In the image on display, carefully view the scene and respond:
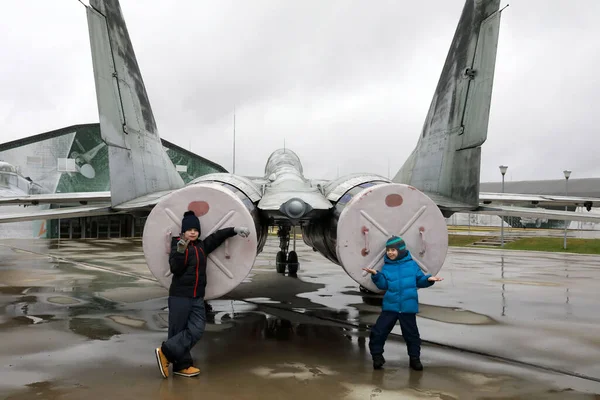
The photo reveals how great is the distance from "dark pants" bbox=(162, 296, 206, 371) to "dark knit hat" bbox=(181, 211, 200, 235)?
0.69 m

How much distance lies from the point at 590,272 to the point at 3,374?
14019 millimetres

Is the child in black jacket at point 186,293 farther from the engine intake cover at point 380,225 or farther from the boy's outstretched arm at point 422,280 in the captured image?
the boy's outstretched arm at point 422,280

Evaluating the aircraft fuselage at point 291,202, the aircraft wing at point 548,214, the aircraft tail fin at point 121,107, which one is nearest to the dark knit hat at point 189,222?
the aircraft fuselage at point 291,202

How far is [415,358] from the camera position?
14.6ft

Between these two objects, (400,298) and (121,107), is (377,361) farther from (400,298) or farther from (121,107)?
(121,107)

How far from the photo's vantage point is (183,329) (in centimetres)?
A: 436

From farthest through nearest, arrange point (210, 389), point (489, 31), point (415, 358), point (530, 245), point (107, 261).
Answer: point (530, 245) < point (107, 261) < point (489, 31) < point (415, 358) < point (210, 389)

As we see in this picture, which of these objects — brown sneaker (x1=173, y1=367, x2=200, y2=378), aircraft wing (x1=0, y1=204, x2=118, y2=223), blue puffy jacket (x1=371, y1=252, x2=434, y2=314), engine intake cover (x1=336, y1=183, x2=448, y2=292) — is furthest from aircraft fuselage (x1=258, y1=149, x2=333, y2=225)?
aircraft wing (x1=0, y1=204, x2=118, y2=223)

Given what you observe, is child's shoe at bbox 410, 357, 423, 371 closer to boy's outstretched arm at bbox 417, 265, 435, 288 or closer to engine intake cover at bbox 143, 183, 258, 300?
boy's outstretched arm at bbox 417, 265, 435, 288

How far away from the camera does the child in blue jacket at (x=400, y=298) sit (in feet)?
14.6

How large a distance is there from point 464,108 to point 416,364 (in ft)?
12.5

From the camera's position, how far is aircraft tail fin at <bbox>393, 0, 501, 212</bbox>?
6.20 m

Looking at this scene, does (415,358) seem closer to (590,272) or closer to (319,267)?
(319,267)

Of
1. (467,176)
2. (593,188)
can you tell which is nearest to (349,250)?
(467,176)
